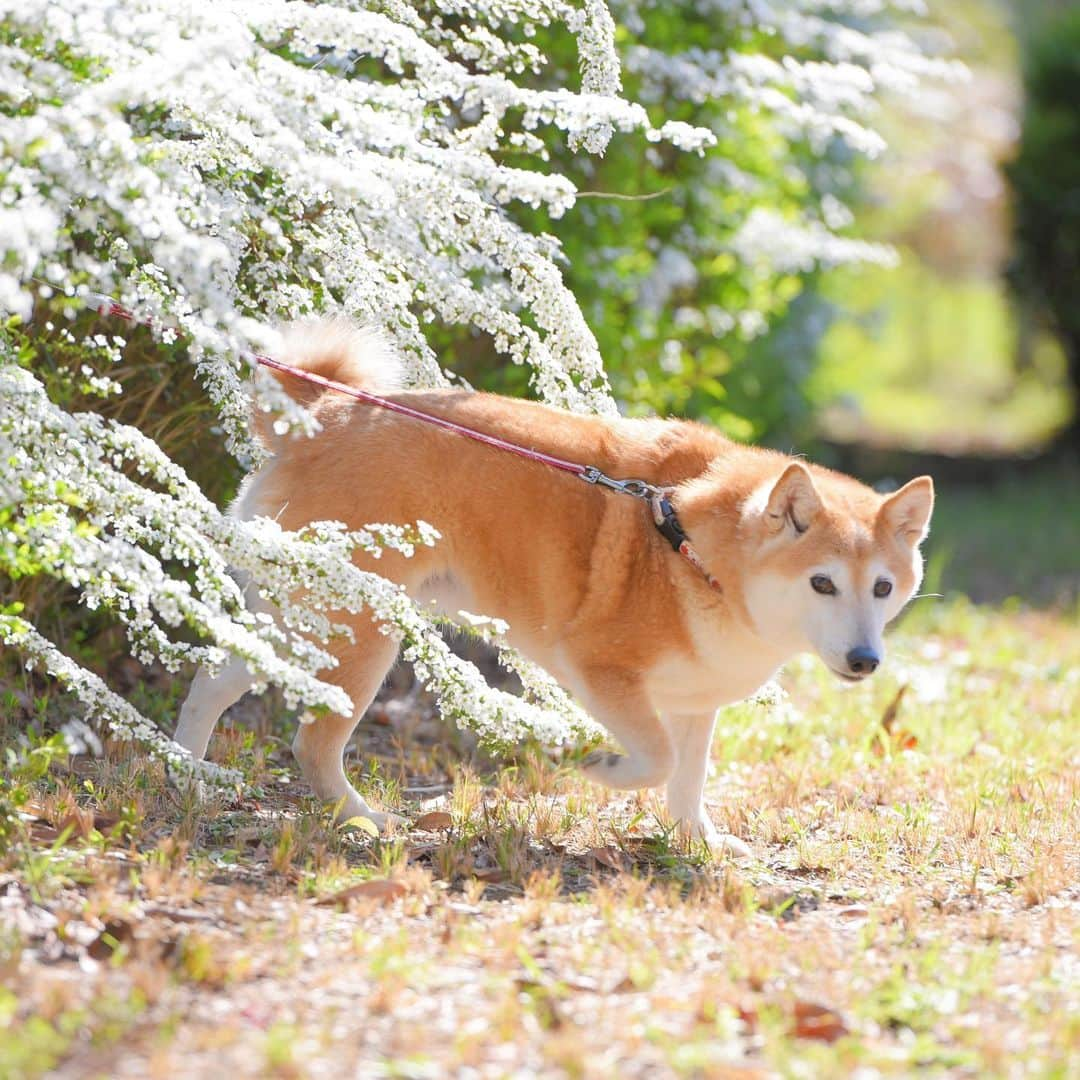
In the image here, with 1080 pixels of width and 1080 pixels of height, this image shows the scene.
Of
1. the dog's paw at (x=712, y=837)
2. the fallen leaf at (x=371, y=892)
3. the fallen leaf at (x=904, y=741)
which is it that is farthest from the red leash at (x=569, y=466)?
the fallen leaf at (x=904, y=741)

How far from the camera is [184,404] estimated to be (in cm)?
521

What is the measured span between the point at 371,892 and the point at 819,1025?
111 cm

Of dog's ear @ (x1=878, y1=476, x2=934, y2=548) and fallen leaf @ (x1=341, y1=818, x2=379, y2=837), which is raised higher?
dog's ear @ (x1=878, y1=476, x2=934, y2=548)

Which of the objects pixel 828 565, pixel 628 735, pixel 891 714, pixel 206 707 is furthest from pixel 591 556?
pixel 891 714

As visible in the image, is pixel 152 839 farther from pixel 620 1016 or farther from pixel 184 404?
pixel 184 404

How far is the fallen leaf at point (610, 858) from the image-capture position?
392 cm

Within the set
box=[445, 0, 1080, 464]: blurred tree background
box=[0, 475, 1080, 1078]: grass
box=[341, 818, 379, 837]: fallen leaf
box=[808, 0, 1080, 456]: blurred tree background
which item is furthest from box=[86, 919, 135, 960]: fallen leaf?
box=[808, 0, 1080, 456]: blurred tree background

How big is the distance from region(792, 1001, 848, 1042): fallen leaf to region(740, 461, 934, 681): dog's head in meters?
1.22

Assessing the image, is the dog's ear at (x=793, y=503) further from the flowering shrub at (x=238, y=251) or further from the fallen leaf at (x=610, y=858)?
the fallen leaf at (x=610, y=858)

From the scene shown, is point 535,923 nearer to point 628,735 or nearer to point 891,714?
point 628,735

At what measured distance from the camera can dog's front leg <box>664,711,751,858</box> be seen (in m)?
4.25

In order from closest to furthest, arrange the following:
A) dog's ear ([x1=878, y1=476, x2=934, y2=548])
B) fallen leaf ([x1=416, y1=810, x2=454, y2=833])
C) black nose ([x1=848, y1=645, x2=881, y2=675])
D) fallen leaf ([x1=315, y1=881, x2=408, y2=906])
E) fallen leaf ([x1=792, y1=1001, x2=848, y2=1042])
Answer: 1. fallen leaf ([x1=792, y1=1001, x2=848, y2=1042])
2. fallen leaf ([x1=315, y1=881, x2=408, y2=906])
3. black nose ([x1=848, y1=645, x2=881, y2=675])
4. dog's ear ([x1=878, y1=476, x2=934, y2=548])
5. fallen leaf ([x1=416, y1=810, x2=454, y2=833])

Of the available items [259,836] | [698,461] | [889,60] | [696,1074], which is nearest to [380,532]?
[259,836]

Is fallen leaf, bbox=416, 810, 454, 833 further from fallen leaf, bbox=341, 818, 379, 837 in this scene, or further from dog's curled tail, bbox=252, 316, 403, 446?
dog's curled tail, bbox=252, 316, 403, 446
